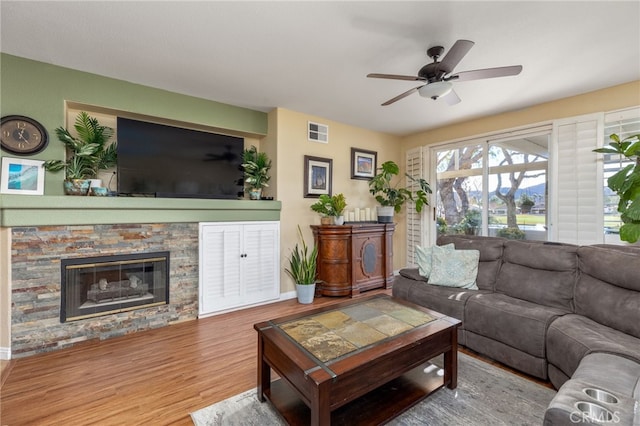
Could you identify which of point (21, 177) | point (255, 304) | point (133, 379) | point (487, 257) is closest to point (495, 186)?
point (487, 257)

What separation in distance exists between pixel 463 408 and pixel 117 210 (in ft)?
10.9

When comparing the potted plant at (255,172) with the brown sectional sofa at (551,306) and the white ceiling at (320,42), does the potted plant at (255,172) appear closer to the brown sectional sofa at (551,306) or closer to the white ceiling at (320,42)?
the white ceiling at (320,42)

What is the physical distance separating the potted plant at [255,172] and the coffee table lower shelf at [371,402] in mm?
2435

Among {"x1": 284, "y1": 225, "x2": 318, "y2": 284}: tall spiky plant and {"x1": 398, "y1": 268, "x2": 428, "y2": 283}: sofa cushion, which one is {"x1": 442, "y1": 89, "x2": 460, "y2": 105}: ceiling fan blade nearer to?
{"x1": 398, "y1": 268, "x2": 428, "y2": 283}: sofa cushion

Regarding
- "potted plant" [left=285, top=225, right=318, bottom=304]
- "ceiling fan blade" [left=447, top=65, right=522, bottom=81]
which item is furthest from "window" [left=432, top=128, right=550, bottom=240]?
"potted plant" [left=285, top=225, right=318, bottom=304]

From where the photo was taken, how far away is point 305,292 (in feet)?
12.2

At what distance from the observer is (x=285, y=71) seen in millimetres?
2793

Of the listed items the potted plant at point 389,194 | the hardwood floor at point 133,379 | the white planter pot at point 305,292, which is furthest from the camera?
the potted plant at point 389,194

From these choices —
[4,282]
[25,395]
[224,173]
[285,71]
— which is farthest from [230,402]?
[285,71]

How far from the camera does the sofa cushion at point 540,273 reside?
92.7 inches

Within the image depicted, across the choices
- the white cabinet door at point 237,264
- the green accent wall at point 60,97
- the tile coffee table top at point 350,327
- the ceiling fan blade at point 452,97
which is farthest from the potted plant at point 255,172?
the ceiling fan blade at point 452,97

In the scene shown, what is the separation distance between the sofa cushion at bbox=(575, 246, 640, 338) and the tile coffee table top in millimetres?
1289

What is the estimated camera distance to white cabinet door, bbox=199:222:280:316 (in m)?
3.26

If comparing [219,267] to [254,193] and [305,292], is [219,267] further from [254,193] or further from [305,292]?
[305,292]
